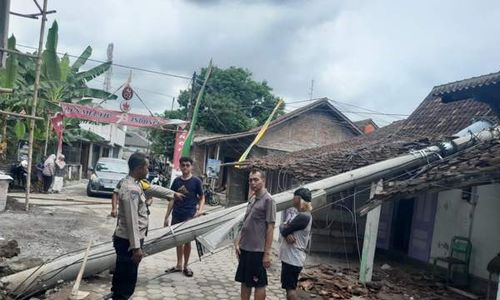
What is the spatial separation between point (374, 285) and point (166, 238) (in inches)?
152

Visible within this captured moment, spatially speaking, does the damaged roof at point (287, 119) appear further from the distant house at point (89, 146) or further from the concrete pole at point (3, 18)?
the concrete pole at point (3, 18)

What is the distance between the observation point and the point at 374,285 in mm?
7754

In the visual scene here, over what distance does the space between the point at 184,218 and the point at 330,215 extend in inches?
215

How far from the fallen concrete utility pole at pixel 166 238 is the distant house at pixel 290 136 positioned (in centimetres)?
1278

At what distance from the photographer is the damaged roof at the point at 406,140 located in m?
9.59

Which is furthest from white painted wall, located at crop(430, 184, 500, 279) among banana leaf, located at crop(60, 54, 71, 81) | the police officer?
banana leaf, located at crop(60, 54, 71, 81)

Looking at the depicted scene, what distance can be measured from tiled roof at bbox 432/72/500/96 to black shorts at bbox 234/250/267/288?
268 inches

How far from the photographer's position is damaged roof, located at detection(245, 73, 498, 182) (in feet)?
31.4

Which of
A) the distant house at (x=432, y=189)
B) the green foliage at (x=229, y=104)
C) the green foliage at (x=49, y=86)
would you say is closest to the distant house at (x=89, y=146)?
the green foliage at (x=49, y=86)

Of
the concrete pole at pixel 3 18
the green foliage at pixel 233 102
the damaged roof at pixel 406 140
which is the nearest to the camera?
the concrete pole at pixel 3 18

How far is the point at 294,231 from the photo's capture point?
5.25 metres

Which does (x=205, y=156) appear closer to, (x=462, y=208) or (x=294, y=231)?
(x=462, y=208)

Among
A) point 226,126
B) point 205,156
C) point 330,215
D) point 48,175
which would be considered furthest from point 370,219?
point 226,126

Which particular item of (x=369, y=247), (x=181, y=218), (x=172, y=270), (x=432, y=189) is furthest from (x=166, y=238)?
(x=432, y=189)
